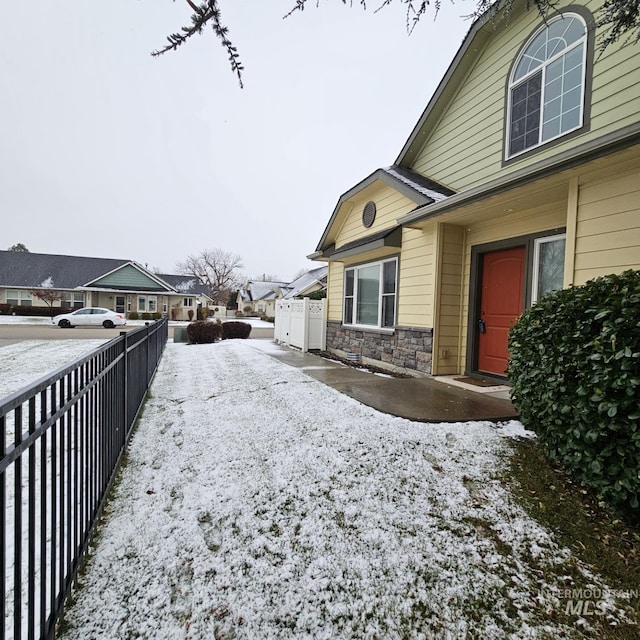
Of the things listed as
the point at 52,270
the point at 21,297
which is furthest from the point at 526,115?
the point at 21,297

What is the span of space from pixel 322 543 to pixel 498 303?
4.70 meters

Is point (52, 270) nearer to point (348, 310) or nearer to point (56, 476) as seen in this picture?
point (348, 310)

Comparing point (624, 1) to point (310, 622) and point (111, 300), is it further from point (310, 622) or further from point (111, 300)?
point (111, 300)

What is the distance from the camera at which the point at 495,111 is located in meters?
5.76

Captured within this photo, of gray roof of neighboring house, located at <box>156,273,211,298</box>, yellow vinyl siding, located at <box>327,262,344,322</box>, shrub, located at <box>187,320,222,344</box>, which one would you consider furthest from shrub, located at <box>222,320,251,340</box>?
gray roof of neighboring house, located at <box>156,273,211,298</box>

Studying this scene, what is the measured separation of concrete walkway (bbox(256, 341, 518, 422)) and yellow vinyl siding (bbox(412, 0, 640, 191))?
3340mm

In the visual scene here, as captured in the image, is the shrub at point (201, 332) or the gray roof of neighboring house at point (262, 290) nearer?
the shrub at point (201, 332)

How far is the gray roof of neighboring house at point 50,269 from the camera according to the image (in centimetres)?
2827

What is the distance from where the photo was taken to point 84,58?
3.28 meters

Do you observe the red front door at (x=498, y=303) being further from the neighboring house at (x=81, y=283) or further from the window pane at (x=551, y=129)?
the neighboring house at (x=81, y=283)

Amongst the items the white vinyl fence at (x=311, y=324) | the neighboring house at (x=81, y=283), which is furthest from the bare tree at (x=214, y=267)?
the white vinyl fence at (x=311, y=324)

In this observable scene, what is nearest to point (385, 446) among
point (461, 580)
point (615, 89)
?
point (461, 580)

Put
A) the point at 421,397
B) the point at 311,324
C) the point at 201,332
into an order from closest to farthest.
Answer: the point at 421,397 < the point at 311,324 < the point at 201,332

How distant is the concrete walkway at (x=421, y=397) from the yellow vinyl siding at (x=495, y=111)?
3340 millimetres
